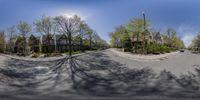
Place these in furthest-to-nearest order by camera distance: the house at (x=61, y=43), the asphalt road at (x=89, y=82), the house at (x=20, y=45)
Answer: the house at (x=61, y=43), the house at (x=20, y=45), the asphalt road at (x=89, y=82)

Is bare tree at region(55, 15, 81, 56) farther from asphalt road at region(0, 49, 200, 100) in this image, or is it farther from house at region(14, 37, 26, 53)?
asphalt road at region(0, 49, 200, 100)

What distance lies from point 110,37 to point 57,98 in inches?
2206

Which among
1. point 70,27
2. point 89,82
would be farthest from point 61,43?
point 89,82

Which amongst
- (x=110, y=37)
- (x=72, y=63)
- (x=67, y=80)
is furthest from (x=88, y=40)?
(x=67, y=80)

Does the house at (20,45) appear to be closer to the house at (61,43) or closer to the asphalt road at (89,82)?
the house at (61,43)

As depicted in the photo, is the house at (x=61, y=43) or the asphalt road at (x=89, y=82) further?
the house at (x=61, y=43)

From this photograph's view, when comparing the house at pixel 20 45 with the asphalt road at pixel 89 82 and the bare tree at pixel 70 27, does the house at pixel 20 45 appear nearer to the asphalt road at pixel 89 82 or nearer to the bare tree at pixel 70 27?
the bare tree at pixel 70 27

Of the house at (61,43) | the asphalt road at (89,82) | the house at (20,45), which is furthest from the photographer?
the house at (61,43)

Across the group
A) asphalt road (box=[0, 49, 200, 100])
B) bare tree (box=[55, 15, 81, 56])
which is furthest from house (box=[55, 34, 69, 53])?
asphalt road (box=[0, 49, 200, 100])

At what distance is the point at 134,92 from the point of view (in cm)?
1321

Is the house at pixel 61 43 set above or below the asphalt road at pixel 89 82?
above

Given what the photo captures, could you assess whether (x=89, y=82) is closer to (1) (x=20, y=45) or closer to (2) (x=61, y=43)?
(1) (x=20, y=45)

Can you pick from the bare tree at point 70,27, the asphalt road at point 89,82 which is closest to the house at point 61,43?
the bare tree at point 70,27

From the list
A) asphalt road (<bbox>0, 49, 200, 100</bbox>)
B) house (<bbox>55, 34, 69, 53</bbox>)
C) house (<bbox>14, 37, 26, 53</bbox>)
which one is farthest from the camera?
house (<bbox>55, 34, 69, 53</bbox>)
